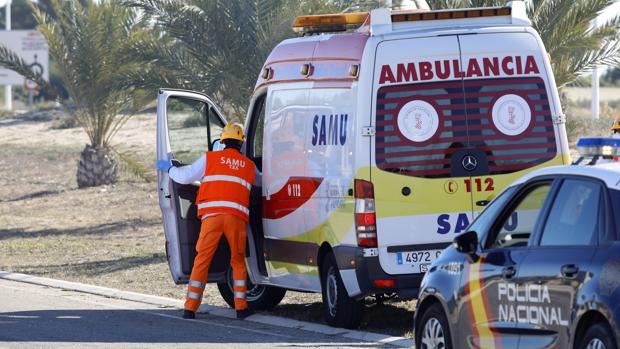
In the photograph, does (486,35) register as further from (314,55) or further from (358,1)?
(358,1)

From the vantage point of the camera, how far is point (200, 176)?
42.2 ft

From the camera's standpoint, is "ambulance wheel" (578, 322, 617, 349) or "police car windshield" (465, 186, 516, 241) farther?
"police car windshield" (465, 186, 516, 241)

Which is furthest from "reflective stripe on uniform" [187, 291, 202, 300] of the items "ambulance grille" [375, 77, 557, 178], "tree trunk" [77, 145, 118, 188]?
"tree trunk" [77, 145, 118, 188]

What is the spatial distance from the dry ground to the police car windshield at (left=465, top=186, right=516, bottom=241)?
11.4 ft

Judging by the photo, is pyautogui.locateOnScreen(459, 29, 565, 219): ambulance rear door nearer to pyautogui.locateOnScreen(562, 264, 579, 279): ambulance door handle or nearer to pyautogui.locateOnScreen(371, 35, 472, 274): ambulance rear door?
pyautogui.locateOnScreen(371, 35, 472, 274): ambulance rear door

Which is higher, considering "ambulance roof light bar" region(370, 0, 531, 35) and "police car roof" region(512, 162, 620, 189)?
"ambulance roof light bar" region(370, 0, 531, 35)

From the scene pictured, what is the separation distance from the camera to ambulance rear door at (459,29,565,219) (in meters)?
11.1

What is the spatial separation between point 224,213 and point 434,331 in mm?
4323

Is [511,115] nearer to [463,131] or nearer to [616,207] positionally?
[463,131]

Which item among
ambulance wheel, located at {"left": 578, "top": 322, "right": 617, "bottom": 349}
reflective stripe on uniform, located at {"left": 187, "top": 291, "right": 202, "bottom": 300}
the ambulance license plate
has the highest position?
ambulance wheel, located at {"left": 578, "top": 322, "right": 617, "bottom": 349}

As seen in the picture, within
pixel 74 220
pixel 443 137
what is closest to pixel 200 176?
pixel 443 137

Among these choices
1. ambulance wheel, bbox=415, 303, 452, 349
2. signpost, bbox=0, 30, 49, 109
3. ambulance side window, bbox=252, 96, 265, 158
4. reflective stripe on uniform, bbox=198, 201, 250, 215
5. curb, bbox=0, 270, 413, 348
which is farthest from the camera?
signpost, bbox=0, 30, 49, 109

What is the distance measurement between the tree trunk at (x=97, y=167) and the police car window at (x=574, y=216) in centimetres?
2109

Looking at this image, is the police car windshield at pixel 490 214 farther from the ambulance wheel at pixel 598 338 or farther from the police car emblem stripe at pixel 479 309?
the ambulance wheel at pixel 598 338
